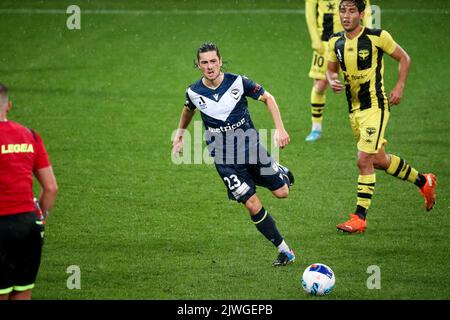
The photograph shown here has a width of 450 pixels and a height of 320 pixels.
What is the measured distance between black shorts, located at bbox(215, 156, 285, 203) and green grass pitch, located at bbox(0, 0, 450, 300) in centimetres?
79

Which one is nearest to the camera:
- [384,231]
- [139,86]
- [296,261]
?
[296,261]

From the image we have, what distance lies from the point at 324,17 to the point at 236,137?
238 inches

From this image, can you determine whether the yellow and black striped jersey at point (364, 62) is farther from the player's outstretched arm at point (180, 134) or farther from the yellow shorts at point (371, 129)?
the player's outstretched arm at point (180, 134)

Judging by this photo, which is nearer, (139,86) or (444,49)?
(139,86)

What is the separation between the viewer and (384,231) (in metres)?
10.8

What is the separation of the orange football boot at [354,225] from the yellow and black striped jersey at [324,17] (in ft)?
16.4

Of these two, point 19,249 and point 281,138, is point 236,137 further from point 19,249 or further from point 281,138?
point 19,249

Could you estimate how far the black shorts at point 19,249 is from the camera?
275 inches

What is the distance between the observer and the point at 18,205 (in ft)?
23.1

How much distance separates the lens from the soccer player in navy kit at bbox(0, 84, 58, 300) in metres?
6.99

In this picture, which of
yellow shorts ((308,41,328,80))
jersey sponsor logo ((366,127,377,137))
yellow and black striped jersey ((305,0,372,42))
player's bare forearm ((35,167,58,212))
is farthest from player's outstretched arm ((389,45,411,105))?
player's bare forearm ((35,167,58,212))
